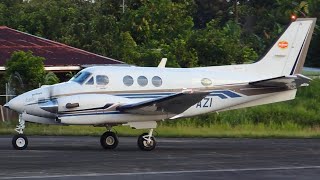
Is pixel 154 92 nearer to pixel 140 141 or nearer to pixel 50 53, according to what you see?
pixel 140 141

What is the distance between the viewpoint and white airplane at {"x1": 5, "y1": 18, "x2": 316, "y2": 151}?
23422 mm

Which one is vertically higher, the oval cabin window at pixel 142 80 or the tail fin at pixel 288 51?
the tail fin at pixel 288 51

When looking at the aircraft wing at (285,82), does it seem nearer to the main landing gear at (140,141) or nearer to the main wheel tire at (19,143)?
the main landing gear at (140,141)

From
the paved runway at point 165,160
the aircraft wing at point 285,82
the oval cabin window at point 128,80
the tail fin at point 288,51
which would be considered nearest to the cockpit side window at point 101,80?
the oval cabin window at point 128,80

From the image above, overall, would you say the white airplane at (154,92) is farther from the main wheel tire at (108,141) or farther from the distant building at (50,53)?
the distant building at (50,53)

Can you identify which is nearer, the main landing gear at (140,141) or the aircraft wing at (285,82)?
the main landing gear at (140,141)

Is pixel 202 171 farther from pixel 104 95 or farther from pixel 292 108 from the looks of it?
pixel 292 108

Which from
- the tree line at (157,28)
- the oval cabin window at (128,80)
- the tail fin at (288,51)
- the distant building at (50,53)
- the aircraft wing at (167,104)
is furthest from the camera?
the tree line at (157,28)

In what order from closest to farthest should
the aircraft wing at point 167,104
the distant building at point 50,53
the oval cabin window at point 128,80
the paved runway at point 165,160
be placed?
the paved runway at point 165,160 → the aircraft wing at point 167,104 → the oval cabin window at point 128,80 → the distant building at point 50,53

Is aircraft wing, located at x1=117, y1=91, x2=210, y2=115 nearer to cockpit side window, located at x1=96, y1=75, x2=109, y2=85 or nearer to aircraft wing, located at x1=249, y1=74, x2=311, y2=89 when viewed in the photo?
cockpit side window, located at x1=96, y1=75, x2=109, y2=85

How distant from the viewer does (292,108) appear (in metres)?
41.0

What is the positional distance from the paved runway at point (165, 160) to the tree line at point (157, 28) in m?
17.1

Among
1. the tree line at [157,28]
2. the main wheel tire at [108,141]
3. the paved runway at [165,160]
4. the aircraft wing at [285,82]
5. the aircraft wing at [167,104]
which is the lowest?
the paved runway at [165,160]

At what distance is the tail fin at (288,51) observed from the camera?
85.8 feet
